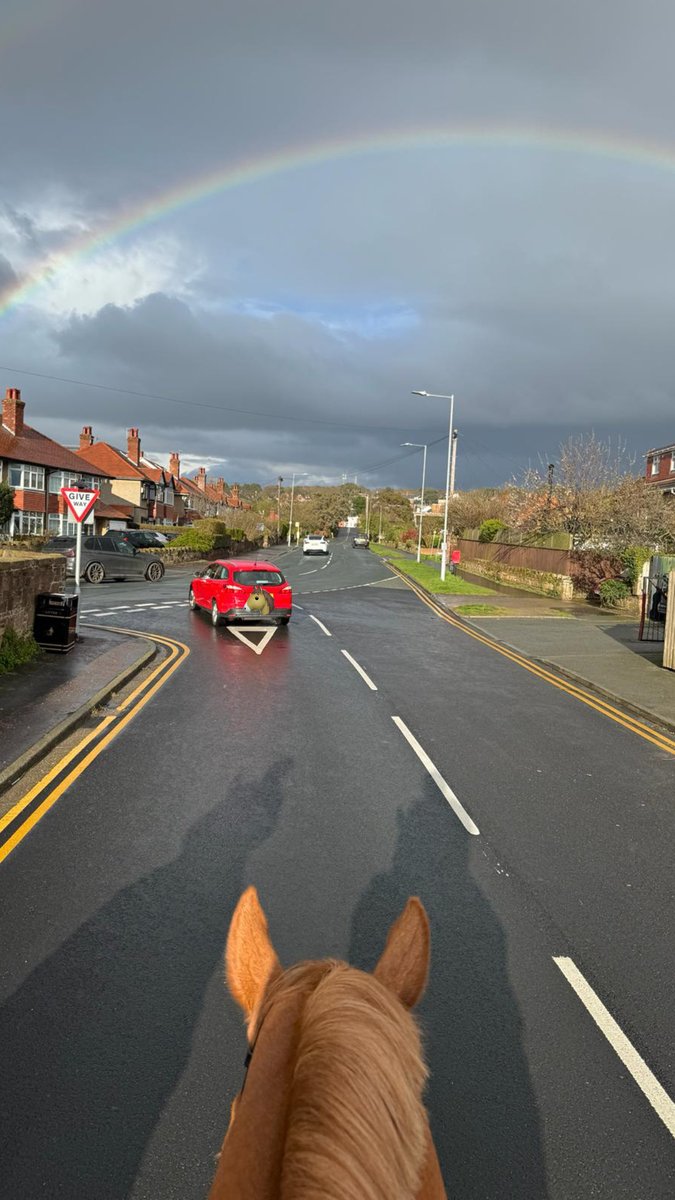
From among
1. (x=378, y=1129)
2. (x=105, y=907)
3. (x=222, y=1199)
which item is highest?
(x=378, y=1129)

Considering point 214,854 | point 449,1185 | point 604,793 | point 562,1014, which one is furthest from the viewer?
point 604,793

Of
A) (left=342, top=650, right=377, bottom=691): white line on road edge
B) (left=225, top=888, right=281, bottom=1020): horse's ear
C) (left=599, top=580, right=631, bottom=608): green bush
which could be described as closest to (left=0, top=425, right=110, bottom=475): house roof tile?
(left=599, top=580, right=631, bottom=608): green bush

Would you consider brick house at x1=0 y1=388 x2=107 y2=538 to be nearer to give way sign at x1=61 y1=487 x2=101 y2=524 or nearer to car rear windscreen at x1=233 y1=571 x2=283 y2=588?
car rear windscreen at x1=233 y1=571 x2=283 y2=588

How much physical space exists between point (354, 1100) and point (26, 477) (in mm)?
58192

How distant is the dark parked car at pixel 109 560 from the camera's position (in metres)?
32.2

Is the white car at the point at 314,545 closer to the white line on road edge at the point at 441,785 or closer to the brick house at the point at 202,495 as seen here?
the brick house at the point at 202,495

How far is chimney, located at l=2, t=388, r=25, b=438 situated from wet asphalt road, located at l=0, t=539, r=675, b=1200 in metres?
53.2

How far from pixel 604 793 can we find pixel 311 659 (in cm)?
827

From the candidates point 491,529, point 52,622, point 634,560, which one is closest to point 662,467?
point 491,529

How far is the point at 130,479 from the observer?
80.1m

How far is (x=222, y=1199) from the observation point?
120cm

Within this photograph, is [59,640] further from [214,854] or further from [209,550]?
[209,550]

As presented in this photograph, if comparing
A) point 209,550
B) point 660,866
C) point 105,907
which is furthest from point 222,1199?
point 209,550

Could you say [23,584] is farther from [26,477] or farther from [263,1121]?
[26,477]
